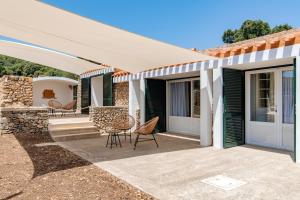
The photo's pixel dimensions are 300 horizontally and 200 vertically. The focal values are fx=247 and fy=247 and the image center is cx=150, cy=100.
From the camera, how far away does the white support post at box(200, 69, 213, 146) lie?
9484mm

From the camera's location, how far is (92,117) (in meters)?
12.9

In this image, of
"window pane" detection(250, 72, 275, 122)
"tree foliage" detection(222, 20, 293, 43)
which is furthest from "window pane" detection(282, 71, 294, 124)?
"tree foliage" detection(222, 20, 293, 43)

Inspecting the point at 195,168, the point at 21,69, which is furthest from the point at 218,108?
the point at 21,69

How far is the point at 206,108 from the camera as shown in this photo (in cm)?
947

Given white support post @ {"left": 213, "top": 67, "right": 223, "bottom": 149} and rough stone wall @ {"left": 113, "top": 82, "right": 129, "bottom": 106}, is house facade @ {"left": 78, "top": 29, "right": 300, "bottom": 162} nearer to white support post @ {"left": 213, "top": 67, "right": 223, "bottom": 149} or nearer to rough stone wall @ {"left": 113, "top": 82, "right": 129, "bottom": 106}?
white support post @ {"left": 213, "top": 67, "right": 223, "bottom": 149}

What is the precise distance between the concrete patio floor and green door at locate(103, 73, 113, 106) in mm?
6728

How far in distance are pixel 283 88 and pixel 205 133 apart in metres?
3.14

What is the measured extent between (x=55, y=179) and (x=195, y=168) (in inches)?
136

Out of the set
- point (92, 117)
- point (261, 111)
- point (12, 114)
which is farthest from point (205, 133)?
point (12, 114)

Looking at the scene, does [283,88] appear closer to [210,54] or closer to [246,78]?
[246,78]

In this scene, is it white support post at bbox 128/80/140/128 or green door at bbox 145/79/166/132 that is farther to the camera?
white support post at bbox 128/80/140/128

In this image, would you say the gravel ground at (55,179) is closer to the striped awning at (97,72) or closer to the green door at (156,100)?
the green door at (156,100)

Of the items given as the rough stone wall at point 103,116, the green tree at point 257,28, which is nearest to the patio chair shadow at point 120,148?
the rough stone wall at point 103,116

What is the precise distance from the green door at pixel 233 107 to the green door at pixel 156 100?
491 cm
